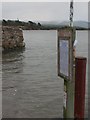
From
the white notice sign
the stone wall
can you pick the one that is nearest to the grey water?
the white notice sign

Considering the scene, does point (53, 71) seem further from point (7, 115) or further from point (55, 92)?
point (7, 115)

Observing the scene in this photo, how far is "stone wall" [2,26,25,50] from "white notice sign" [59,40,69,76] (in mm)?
32793

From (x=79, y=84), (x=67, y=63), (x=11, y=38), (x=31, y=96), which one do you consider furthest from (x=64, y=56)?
(x=11, y=38)

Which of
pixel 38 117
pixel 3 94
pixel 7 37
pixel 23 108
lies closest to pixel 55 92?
pixel 3 94

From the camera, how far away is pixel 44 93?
1265 cm

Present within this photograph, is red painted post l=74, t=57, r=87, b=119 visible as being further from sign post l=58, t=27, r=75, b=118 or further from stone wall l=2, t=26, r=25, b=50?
stone wall l=2, t=26, r=25, b=50

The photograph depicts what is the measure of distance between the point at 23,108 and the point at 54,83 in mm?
4662

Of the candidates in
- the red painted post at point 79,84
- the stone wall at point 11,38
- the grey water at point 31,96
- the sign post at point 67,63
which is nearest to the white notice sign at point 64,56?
the sign post at point 67,63

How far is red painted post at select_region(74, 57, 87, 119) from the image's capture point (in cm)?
636

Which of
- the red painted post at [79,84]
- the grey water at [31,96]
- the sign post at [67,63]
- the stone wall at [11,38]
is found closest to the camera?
the sign post at [67,63]

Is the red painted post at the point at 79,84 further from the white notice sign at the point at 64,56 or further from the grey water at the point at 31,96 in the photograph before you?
the grey water at the point at 31,96

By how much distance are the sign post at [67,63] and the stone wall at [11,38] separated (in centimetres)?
3276

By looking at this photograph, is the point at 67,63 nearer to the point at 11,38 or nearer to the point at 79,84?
the point at 79,84

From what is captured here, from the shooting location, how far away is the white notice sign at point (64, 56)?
614cm
